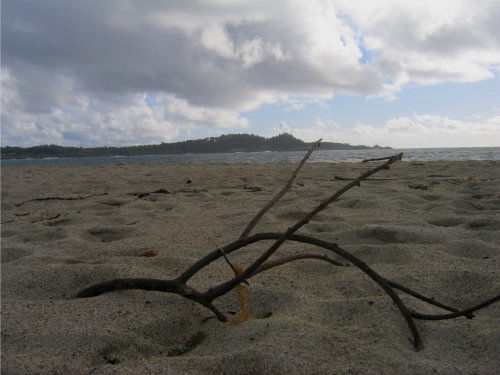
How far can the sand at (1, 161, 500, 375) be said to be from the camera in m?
0.98

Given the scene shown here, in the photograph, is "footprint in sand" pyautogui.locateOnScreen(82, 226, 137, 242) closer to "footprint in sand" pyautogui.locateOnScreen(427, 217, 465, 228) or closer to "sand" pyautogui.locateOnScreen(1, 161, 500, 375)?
"sand" pyautogui.locateOnScreen(1, 161, 500, 375)

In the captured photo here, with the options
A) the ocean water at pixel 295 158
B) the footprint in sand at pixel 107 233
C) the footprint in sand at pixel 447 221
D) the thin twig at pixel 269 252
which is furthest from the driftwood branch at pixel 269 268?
the ocean water at pixel 295 158

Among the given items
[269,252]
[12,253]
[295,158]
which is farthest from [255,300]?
[295,158]

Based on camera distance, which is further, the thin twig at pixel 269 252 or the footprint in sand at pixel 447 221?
the footprint in sand at pixel 447 221

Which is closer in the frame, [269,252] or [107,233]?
[269,252]

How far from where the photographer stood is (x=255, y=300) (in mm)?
1409

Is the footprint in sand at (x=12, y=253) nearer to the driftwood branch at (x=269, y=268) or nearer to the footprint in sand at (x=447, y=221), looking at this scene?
the driftwood branch at (x=269, y=268)

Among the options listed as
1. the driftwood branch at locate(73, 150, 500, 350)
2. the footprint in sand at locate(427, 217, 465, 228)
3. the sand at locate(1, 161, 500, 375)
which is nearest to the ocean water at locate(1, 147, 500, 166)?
the footprint in sand at locate(427, 217, 465, 228)

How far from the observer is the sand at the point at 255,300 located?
3.23 ft

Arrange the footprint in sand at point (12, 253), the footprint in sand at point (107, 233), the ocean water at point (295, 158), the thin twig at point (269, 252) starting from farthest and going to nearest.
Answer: the ocean water at point (295, 158) → the footprint in sand at point (107, 233) → the footprint in sand at point (12, 253) → the thin twig at point (269, 252)

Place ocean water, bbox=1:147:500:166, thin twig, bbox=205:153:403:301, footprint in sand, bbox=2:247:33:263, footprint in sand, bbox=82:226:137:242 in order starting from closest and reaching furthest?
thin twig, bbox=205:153:403:301 → footprint in sand, bbox=2:247:33:263 → footprint in sand, bbox=82:226:137:242 → ocean water, bbox=1:147:500:166

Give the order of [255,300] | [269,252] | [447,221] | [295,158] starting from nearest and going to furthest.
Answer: [269,252] < [255,300] < [447,221] < [295,158]

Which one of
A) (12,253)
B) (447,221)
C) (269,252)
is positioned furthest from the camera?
(447,221)

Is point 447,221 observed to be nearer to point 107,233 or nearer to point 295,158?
point 107,233
